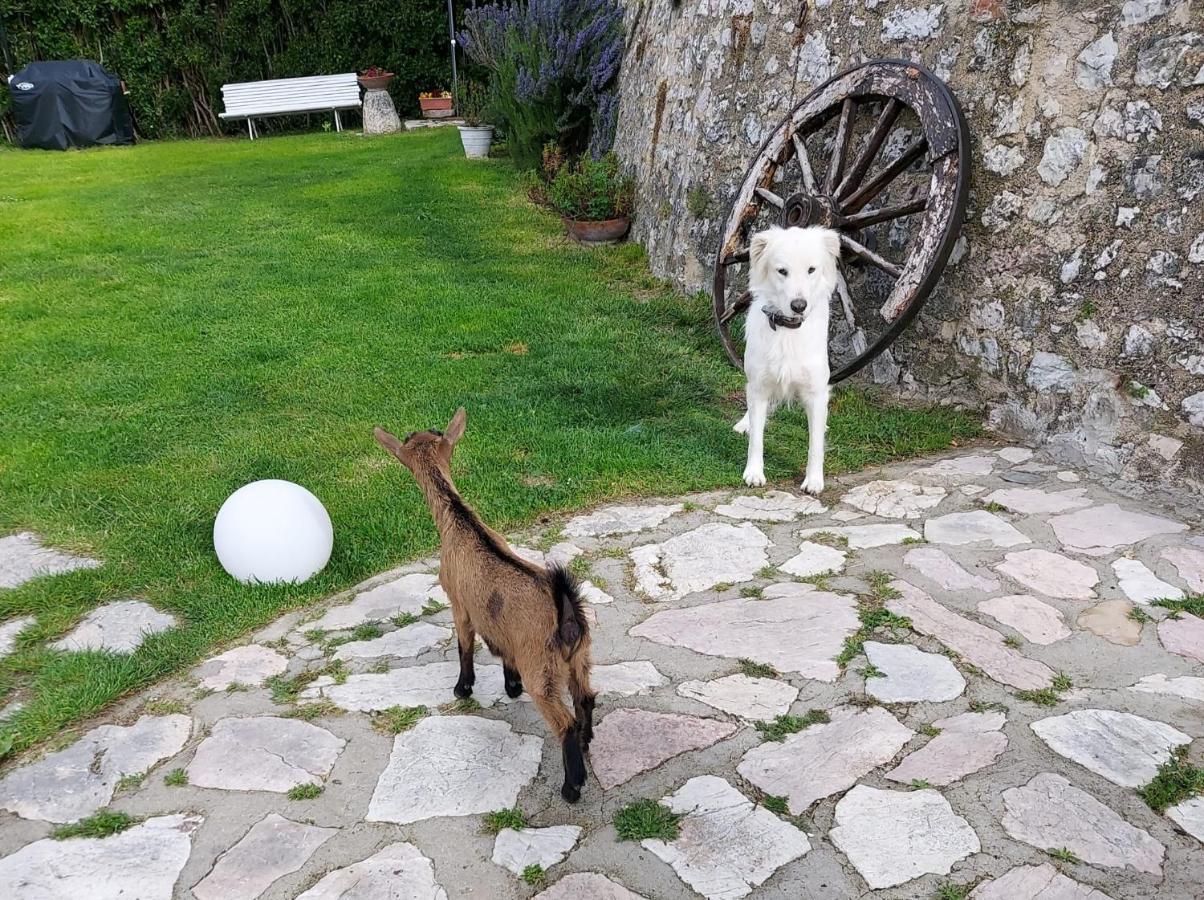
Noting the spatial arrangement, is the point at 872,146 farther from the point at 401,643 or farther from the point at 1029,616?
the point at 401,643

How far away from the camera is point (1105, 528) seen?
3805mm

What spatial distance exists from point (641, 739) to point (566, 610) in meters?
0.66

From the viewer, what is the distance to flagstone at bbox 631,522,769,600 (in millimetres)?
3641

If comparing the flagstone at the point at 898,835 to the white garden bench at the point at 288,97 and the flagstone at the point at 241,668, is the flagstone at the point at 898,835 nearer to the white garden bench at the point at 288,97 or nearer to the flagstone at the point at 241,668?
the flagstone at the point at 241,668

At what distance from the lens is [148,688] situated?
309cm

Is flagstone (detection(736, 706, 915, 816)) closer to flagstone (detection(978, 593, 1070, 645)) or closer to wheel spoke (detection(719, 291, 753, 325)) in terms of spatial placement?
flagstone (detection(978, 593, 1070, 645))

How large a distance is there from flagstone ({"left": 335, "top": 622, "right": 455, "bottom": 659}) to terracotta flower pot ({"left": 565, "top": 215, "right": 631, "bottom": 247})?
643 cm

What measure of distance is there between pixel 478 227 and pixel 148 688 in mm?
7689

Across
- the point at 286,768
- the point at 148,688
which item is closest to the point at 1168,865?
the point at 286,768

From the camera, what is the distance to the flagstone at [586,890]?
216 cm

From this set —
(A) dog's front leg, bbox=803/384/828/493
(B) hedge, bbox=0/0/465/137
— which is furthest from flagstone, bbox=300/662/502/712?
(B) hedge, bbox=0/0/465/137

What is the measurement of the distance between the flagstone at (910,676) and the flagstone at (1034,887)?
0.72 metres

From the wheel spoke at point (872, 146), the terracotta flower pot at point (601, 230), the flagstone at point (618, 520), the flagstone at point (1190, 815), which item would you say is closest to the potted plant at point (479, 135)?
the terracotta flower pot at point (601, 230)

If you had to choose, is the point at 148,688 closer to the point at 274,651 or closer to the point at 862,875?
the point at 274,651
